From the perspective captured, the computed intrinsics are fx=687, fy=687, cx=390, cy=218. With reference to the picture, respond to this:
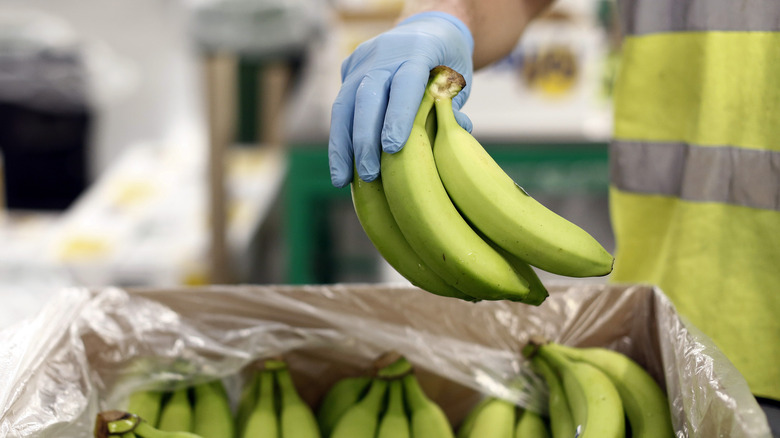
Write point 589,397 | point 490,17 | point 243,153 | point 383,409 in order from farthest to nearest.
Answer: point 243,153 → point 490,17 → point 383,409 → point 589,397

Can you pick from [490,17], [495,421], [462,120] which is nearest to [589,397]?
[495,421]

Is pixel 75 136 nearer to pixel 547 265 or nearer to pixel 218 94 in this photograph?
pixel 218 94

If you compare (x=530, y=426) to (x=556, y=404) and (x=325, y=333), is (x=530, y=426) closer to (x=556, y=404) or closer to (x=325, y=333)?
(x=556, y=404)

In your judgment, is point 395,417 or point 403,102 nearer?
point 403,102

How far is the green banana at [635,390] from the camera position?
0.72 m

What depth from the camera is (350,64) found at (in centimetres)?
86

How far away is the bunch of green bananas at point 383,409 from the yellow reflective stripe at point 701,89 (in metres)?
0.48

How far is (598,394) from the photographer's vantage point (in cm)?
73

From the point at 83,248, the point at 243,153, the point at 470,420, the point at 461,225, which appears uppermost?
the point at 461,225

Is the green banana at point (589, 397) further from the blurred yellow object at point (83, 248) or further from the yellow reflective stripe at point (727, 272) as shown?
the blurred yellow object at point (83, 248)

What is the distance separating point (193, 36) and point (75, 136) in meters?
1.58

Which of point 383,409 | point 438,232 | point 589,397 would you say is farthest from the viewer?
point 383,409

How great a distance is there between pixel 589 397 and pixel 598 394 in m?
0.01

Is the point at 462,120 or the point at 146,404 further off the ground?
the point at 462,120
